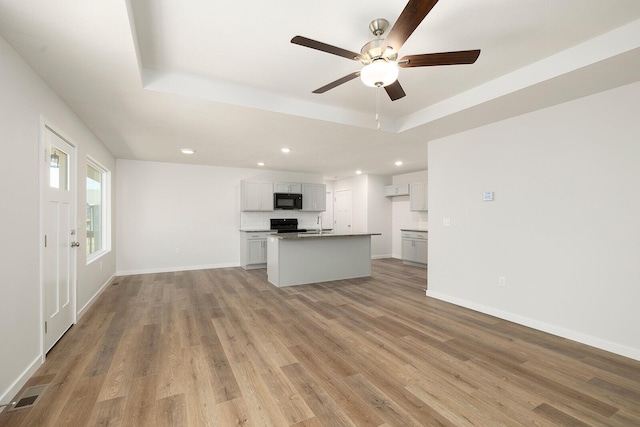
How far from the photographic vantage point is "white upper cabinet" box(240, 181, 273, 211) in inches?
265

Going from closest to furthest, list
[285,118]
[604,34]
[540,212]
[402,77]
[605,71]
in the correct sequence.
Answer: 1. [604,34]
2. [605,71]
3. [402,77]
4. [540,212]
5. [285,118]

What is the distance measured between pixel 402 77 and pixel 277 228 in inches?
199

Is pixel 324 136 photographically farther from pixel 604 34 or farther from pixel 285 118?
pixel 604 34

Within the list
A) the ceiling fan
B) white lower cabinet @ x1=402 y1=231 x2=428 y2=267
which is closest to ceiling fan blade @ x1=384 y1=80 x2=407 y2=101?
the ceiling fan

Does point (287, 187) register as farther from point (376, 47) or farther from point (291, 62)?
point (376, 47)

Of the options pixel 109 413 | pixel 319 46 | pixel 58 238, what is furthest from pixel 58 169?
pixel 319 46

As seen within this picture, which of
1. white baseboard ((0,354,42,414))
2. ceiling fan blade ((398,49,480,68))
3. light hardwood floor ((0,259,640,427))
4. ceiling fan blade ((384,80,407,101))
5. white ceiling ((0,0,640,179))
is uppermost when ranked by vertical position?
white ceiling ((0,0,640,179))

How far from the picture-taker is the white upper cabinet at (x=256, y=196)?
6.73 m

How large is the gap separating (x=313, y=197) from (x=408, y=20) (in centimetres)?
609

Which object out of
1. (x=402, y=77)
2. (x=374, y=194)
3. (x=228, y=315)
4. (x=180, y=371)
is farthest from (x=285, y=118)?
(x=374, y=194)

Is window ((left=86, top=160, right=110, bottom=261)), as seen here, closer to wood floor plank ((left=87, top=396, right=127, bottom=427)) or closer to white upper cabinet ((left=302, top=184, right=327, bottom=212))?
wood floor plank ((left=87, top=396, right=127, bottom=427))

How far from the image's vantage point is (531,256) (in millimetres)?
3240

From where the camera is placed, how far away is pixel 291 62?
2592mm

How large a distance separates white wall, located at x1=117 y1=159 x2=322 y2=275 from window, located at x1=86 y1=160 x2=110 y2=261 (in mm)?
802
